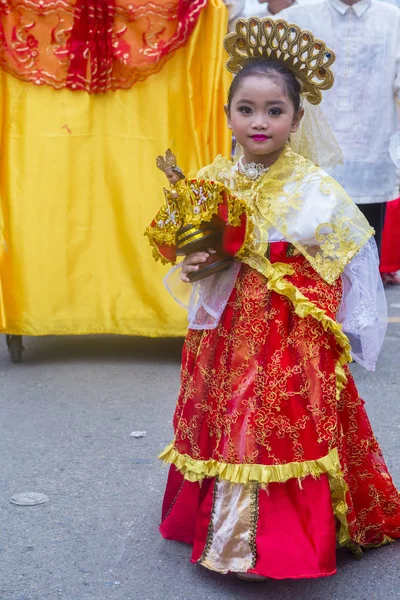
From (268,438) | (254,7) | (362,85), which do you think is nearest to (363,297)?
(268,438)

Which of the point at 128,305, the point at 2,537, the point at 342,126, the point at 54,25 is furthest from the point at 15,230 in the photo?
the point at 2,537

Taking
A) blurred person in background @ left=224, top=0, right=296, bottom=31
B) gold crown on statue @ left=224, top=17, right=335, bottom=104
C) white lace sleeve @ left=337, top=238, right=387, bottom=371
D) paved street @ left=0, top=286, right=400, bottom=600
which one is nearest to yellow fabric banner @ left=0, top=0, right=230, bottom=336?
blurred person in background @ left=224, top=0, right=296, bottom=31

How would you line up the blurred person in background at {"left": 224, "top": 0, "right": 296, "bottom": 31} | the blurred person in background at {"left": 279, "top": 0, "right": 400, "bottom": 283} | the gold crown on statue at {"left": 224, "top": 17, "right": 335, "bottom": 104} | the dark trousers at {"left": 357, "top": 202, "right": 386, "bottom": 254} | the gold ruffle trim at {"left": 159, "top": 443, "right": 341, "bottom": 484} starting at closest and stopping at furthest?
the gold ruffle trim at {"left": 159, "top": 443, "right": 341, "bottom": 484}, the gold crown on statue at {"left": 224, "top": 17, "right": 335, "bottom": 104}, the blurred person in background at {"left": 224, "top": 0, "right": 296, "bottom": 31}, the blurred person in background at {"left": 279, "top": 0, "right": 400, "bottom": 283}, the dark trousers at {"left": 357, "top": 202, "right": 386, "bottom": 254}

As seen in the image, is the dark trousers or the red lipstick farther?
the dark trousers

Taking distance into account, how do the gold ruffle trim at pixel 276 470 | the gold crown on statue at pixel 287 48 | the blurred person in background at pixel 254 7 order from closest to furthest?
the gold ruffle trim at pixel 276 470 < the gold crown on statue at pixel 287 48 < the blurred person in background at pixel 254 7

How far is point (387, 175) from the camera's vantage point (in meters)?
5.40

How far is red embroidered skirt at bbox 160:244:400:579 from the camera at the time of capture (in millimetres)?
2588

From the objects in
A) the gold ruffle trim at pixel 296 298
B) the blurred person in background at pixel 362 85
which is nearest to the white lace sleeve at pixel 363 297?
the gold ruffle trim at pixel 296 298

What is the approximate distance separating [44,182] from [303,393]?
275cm

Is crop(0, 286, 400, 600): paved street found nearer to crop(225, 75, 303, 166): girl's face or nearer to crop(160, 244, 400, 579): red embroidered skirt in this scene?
crop(160, 244, 400, 579): red embroidered skirt

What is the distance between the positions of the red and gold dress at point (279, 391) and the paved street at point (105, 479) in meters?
0.16

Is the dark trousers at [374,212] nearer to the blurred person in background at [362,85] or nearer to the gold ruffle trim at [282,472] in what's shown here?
the blurred person in background at [362,85]

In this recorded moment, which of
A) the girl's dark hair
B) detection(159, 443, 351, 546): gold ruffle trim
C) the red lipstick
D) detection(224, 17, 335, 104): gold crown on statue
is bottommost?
detection(159, 443, 351, 546): gold ruffle trim

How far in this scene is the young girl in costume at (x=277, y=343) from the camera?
260 cm
